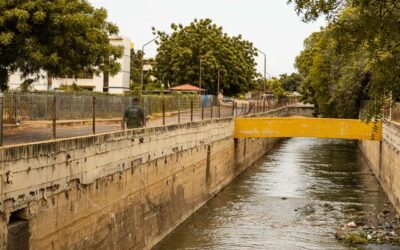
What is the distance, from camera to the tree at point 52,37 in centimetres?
1647

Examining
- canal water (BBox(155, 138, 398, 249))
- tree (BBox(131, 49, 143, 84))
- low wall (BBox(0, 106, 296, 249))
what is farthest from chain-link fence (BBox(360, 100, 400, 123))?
tree (BBox(131, 49, 143, 84))

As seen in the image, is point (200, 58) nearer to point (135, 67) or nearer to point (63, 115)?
point (135, 67)

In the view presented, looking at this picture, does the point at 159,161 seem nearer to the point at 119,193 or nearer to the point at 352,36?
the point at 119,193

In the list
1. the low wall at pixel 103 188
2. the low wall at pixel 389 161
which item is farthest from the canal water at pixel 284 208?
the low wall at pixel 103 188

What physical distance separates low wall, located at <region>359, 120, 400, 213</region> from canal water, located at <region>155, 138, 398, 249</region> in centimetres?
66

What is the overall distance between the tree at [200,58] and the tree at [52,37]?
4911cm

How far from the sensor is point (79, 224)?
526 inches

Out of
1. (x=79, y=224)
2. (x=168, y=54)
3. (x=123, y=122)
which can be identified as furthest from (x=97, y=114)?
(x=168, y=54)

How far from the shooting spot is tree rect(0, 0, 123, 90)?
1647 cm

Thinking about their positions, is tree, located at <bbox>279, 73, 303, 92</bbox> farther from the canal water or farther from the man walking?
the man walking

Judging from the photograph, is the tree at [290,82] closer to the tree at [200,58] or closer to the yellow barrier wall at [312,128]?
the tree at [200,58]

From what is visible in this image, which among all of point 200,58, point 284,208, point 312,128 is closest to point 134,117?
point 284,208

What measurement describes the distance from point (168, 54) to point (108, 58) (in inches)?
2074

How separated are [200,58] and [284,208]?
45424mm
